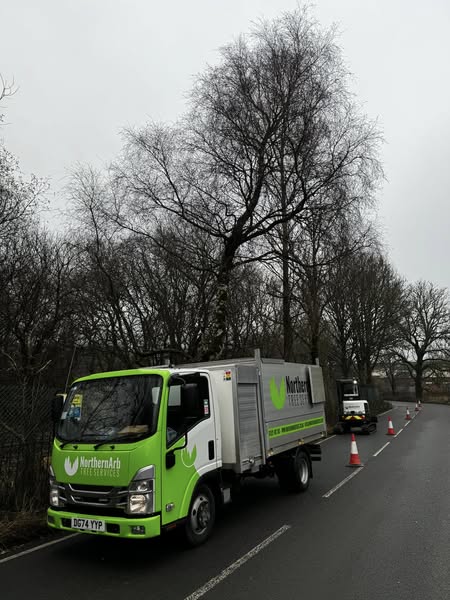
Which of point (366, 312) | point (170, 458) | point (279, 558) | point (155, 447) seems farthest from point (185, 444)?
point (366, 312)

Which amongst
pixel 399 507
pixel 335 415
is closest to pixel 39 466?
pixel 399 507

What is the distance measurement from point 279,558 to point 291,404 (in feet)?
12.4

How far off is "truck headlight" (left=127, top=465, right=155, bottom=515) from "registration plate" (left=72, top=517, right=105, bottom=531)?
0.39m

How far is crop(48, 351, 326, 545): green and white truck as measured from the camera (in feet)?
17.4

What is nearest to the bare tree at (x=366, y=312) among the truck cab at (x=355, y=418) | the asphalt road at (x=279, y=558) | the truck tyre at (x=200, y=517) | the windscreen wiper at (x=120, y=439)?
the truck cab at (x=355, y=418)

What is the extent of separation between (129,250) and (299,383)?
396 inches

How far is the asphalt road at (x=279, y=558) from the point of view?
4.68 m

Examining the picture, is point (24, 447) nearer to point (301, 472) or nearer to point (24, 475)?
point (24, 475)

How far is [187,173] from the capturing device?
1552cm

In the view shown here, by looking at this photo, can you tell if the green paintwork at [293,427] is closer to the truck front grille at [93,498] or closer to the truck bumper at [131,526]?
the truck bumper at [131,526]

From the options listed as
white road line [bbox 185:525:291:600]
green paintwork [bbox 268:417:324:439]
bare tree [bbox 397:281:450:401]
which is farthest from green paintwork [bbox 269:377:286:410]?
bare tree [bbox 397:281:450:401]

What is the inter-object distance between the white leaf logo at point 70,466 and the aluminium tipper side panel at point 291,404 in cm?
334

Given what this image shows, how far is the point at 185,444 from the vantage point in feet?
19.3

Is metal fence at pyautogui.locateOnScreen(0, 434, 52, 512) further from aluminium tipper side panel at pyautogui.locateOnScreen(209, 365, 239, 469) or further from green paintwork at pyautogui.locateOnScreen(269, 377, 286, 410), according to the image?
green paintwork at pyautogui.locateOnScreen(269, 377, 286, 410)
